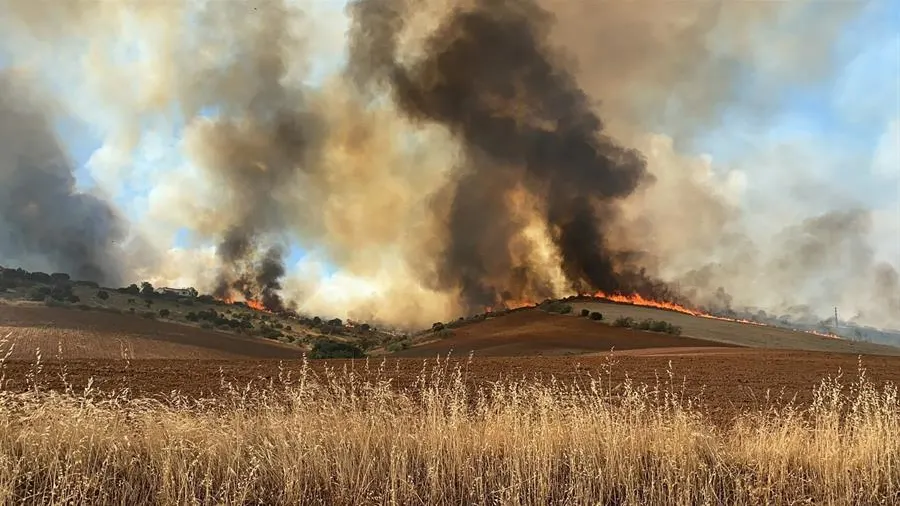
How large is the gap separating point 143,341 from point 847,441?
5260 cm

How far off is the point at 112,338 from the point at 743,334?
6389cm

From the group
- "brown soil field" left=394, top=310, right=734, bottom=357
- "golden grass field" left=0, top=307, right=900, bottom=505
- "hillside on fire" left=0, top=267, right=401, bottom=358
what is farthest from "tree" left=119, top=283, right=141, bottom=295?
"golden grass field" left=0, top=307, right=900, bottom=505

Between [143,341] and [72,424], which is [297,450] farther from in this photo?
[143,341]

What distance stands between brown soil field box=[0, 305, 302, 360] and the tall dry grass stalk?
3273cm

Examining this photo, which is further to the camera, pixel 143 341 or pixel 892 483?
pixel 143 341

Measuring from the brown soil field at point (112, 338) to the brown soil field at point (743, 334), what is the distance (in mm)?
41686

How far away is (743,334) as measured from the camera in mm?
70500

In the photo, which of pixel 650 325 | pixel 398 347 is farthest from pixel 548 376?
pixel 650 325

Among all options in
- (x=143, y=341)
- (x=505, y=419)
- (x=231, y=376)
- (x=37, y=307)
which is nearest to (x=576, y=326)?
(x=143, y=341)

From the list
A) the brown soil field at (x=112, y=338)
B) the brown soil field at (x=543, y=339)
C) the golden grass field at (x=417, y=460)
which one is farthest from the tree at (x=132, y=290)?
the golden grass field at (x=417, y=460)

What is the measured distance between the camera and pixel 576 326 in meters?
69.9

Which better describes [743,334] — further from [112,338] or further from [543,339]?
[112,338]

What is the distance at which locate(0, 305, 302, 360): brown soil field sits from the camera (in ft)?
137

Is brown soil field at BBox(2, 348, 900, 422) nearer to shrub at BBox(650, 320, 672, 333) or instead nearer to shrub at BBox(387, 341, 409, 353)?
shrub at BBox(387, 341, 409, 353)
